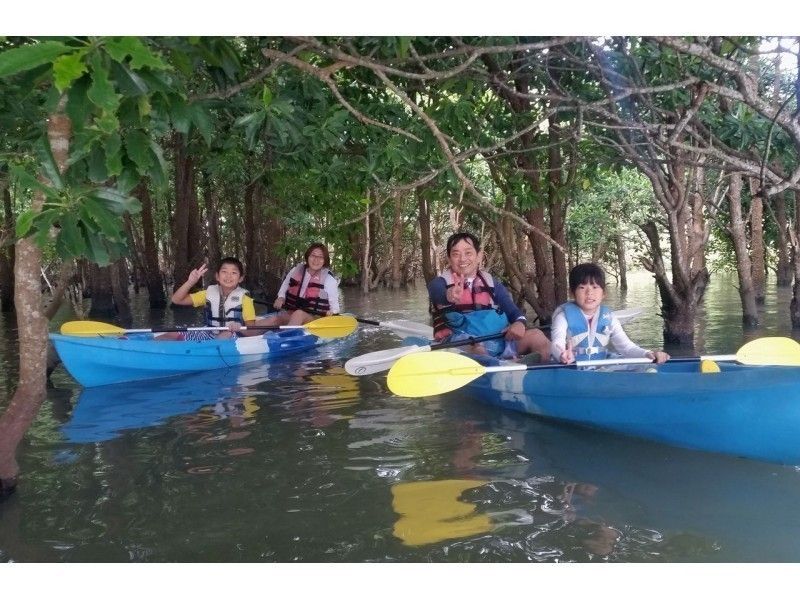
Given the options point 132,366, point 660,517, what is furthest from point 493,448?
point 132,366

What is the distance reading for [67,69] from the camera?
7.09 ft

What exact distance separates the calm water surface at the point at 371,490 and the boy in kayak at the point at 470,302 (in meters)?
0.68

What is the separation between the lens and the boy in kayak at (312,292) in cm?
884

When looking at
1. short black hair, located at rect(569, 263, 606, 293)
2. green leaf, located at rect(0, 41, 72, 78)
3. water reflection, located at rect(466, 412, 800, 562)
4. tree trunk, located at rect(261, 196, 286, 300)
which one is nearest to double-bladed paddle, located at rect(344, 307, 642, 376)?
short black hair, located at rect(569, 263, 606, 293)

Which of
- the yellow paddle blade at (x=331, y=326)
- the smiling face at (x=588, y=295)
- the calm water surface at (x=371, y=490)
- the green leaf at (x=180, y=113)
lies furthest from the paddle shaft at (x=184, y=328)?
the green leaf at (x=180, y=113)

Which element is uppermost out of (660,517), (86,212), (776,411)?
(86,212)

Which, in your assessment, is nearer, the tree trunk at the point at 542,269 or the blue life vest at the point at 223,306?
the blue life vest at the point at 223,306

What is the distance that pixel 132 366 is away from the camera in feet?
22.6

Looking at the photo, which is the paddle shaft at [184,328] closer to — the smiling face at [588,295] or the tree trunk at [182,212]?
the smiling face at [588,295]

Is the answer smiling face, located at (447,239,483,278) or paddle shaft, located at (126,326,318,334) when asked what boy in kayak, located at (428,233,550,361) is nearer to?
smiling face, located at (447,239,483,278)

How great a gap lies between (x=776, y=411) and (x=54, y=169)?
10.9 ft

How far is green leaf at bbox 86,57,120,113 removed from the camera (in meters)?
2.19

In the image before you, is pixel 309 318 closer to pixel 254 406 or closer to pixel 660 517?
pixel 254 406

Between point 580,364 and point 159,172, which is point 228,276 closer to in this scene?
point 580,364
